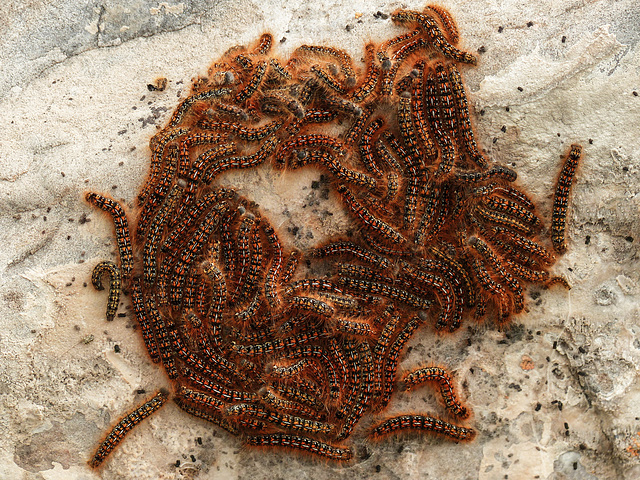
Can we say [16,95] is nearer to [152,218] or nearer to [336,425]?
[152,218]

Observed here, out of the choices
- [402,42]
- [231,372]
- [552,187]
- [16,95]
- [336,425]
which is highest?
[16,95]

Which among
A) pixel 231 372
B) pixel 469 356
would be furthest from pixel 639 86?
pixel 231 372

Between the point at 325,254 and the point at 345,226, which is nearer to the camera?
the point at 325,254

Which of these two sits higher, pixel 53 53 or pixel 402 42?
pixel 53 53
